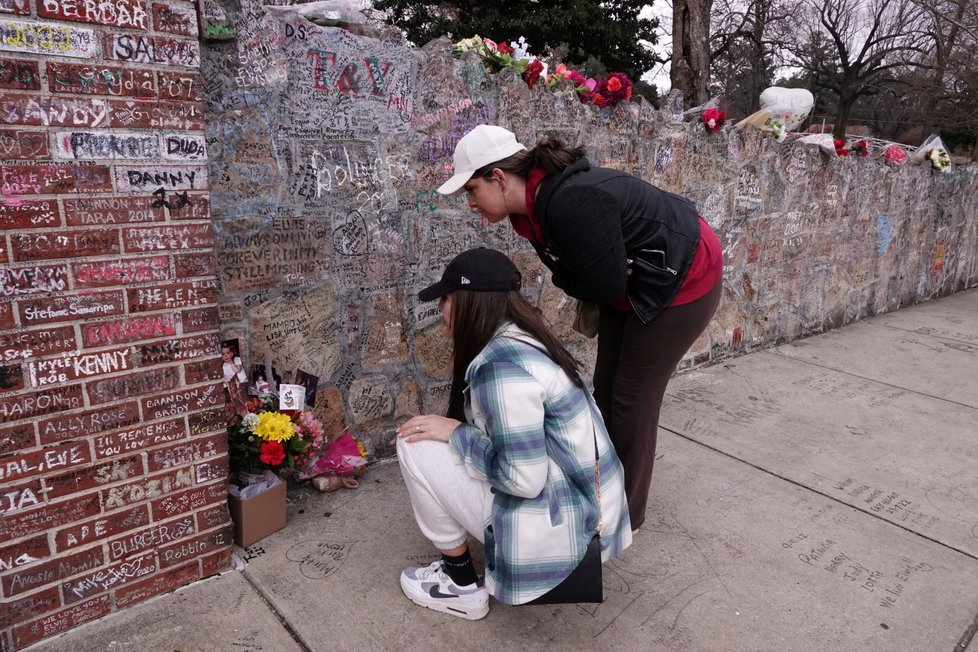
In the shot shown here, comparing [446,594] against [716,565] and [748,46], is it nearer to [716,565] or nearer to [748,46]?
[716,565]

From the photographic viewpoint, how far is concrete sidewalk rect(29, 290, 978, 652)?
2205 millimetres

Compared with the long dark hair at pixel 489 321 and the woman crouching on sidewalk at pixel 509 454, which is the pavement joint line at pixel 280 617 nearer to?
the woman crouching on sidewalk at pixel 509 454

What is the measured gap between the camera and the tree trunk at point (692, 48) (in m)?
9.55

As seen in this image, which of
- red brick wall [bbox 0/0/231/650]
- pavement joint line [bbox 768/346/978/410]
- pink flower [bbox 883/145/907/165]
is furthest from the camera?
pink flower [bbox 883/145/907/165]

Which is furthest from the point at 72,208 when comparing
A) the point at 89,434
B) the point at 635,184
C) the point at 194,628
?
the point at 635,184

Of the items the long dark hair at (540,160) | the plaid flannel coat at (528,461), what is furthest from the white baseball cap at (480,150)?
the plaid flannel coat at (528,461)

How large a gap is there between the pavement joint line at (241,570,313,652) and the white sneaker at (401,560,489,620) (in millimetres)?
383

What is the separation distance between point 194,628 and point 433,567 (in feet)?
2.58

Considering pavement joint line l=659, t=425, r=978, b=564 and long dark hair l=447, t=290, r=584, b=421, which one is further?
pavement joint line l=659, t=425, r=978, b=564

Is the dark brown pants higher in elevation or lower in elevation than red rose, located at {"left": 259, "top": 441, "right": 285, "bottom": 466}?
higher

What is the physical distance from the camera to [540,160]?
87.8 inches

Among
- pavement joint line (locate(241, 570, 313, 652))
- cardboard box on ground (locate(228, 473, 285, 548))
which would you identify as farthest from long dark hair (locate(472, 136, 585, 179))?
pavement joint line (locate(241, 570, 313, 652))

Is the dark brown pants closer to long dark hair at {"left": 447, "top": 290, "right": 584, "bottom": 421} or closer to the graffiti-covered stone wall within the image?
long dark hair at {"left": 447, "top": 290, "right": 584, "bottom": 421}

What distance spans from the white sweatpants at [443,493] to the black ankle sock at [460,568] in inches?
2.6
